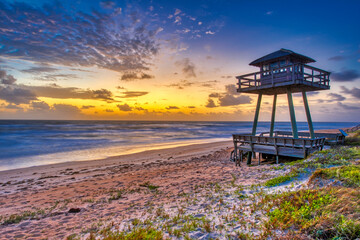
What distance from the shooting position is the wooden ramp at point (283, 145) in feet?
41.5

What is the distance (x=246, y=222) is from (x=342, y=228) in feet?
6.20

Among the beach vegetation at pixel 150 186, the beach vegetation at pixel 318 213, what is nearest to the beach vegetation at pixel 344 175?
the beach vegetation at pixel 318 213

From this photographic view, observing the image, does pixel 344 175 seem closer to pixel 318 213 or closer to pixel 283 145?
pixel 318 213

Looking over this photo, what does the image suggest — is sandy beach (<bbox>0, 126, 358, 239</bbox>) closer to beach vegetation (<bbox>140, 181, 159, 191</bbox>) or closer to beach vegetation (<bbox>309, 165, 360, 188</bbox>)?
beach vegetation (<bbox>140, 181, 159, 191</bbox>)

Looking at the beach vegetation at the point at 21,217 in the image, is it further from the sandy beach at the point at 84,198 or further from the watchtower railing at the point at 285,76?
the watchtower railing at the point at 285,76

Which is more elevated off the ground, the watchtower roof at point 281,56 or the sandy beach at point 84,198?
the watchtower roof at point 281,56

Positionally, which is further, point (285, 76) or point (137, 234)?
point (285, 76)

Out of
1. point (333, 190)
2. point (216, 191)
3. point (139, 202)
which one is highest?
point (333, 190)

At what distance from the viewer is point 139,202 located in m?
7.86

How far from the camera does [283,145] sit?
13.5 m

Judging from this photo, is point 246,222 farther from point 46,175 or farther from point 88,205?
point 46,175

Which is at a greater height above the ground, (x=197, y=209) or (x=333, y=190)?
(x=333, y=190)

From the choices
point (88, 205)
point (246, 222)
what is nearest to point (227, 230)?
point (246, 222)

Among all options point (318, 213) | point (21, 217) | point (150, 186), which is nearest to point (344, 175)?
point (318, 213)
